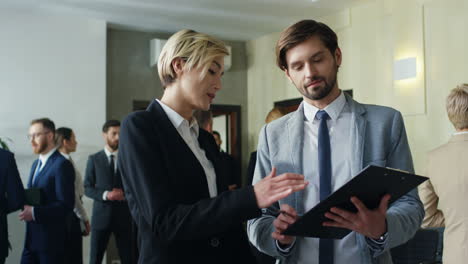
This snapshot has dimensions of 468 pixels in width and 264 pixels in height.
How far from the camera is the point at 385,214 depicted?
1.49 m

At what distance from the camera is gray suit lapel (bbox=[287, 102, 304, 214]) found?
1.69 metres

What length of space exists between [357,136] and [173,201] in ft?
2.05

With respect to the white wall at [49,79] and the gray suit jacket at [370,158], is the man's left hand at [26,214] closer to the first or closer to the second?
the white wall at [49,79]

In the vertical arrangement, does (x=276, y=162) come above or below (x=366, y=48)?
below

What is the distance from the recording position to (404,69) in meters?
5.57

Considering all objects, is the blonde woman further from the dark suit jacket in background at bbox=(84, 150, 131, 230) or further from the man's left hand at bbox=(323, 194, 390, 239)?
the dark suit jacket in background at bbox=(84, 150, 131, 230)

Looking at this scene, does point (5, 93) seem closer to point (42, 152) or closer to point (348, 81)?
point (42, 152)

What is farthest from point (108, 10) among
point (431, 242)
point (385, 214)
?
point (385, 214)

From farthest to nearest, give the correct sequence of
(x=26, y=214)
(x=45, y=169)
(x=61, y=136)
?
(x=61, y=136)
(x=45, y=169)
(x=26, y=214)

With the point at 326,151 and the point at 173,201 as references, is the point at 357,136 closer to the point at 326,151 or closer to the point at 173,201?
the point at 326,151

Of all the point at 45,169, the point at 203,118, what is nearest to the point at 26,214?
the point at 45,169

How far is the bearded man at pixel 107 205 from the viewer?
5.46 m

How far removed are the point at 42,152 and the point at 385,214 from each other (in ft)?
11.7

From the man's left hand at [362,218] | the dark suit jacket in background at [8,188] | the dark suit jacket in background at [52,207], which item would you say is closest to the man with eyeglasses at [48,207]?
the dark suit jacket in background at [52,207]
